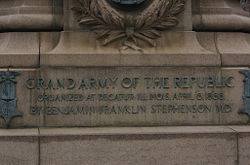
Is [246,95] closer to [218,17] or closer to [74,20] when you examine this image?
[218,17]

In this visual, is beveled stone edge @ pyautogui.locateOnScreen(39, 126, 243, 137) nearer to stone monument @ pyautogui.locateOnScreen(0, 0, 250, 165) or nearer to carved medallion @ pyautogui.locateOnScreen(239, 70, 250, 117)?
stone monument @ pyautogui.locateOnScreen(0, 0, 250, 165)

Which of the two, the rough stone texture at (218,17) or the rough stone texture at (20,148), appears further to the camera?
the rough stone texture at (218,17)

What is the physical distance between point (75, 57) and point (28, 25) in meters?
1.46

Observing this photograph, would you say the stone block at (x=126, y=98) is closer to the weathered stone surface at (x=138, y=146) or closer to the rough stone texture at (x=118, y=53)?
the rough stone texture at (x=118, y=53)

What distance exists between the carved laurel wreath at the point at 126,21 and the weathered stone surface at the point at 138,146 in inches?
78.6

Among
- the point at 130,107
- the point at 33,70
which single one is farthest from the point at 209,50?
the point at 33,70

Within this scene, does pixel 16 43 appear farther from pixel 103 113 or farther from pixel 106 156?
pixel 106 156

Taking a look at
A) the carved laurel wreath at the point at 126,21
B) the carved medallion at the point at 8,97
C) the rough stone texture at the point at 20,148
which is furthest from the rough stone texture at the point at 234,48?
the carved medallion at the point at 8,97

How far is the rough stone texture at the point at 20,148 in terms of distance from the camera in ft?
20.6

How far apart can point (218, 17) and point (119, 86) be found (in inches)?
118

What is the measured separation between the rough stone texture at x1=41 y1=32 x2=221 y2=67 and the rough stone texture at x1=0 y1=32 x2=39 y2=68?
0.18 metres

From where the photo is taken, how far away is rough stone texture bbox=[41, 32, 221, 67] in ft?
23.0

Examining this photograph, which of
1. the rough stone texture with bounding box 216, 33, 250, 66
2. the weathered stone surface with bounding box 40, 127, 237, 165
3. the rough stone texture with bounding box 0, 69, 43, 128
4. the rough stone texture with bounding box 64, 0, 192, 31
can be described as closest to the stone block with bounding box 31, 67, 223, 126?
the rough stone texture with bounding box 0, 69, 43, 128

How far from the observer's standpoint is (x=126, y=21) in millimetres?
7242
